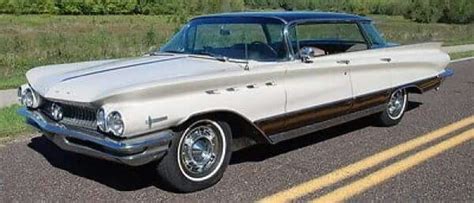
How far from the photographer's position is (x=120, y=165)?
500cm

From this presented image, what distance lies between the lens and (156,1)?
64.5 meters

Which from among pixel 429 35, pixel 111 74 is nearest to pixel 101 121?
pixel 111 74

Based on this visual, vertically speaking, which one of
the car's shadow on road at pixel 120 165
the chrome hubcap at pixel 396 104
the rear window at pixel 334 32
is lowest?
the car's shadow on road at pixel 120 165

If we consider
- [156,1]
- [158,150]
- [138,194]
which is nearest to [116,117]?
[158,150]

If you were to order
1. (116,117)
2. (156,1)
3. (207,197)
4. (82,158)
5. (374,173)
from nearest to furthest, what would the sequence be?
(116,117) → (207,197) → (374,173) → (82,158) → (156,1)

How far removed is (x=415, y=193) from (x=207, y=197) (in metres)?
1.63

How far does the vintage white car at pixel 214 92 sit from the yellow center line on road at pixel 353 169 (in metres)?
0.55

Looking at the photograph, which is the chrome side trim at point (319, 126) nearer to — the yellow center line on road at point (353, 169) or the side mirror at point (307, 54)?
the yellow center line on road at point (353, 169)

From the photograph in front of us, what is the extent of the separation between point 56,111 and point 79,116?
27 cm

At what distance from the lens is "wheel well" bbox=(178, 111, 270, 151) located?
4469mm

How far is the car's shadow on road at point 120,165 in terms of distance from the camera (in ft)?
15.1

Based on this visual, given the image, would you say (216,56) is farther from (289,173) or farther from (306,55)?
(289,173)

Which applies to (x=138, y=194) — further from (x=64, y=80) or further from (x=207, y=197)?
(x=64, y=80)

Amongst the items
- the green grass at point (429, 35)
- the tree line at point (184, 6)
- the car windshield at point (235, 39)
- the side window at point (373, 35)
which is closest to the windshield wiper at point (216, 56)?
the car windshield at point (235, 39)
